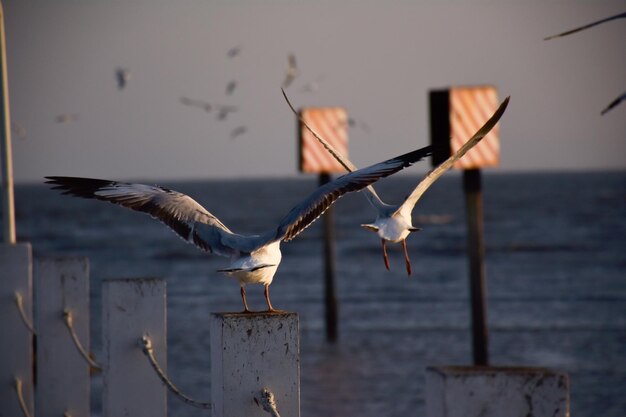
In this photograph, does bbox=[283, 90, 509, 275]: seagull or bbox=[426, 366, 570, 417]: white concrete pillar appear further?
bbox=[283, 90, 509, 275]: seagull

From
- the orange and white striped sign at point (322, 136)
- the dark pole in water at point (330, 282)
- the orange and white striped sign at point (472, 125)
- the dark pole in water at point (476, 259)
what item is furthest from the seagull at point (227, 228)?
the dark pole in water at point (330, 282)

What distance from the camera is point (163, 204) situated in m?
6.23

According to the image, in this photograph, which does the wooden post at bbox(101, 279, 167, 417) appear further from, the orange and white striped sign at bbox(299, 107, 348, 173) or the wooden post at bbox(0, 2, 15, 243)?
the orange and white striped sign at bbox(299, 107, 348, 173)

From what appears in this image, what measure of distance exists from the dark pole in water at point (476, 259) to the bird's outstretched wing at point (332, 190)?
630 centimetres

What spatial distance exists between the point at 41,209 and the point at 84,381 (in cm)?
8778

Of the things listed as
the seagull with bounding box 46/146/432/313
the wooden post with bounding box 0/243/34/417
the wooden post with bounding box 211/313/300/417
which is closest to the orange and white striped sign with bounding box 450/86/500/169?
the wooden post with bounding box 0/243/34/417

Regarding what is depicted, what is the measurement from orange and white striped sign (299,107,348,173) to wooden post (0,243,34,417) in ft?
31.2

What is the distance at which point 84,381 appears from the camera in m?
6.80

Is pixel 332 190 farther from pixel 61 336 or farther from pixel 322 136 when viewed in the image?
pixel 322 136

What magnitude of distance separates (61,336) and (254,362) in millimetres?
2976

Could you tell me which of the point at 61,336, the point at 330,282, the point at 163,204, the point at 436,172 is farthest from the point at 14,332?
the point at 330,282

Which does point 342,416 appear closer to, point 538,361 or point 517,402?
point 538,361

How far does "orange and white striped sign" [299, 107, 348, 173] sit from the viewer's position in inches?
664

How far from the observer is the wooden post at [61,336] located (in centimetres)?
670
